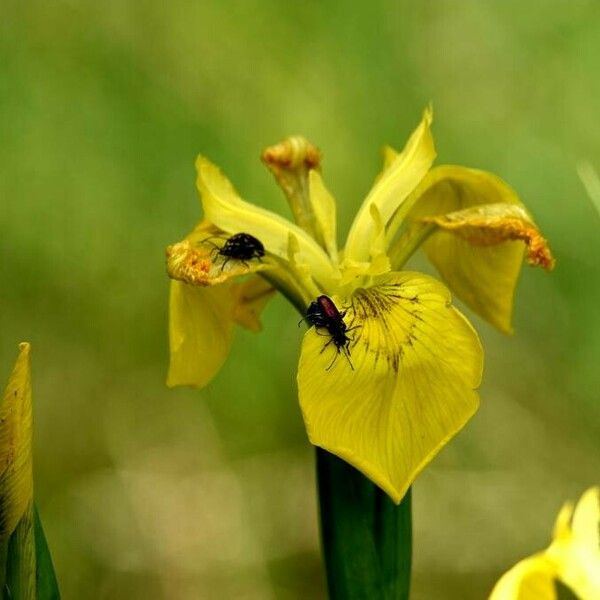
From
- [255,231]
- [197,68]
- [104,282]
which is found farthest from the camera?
[197,68]

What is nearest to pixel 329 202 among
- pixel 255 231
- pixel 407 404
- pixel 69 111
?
pixel 255 231

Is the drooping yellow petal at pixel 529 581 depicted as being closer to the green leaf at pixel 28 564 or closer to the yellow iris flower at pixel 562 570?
the yellow iris flower at pixel 562 570

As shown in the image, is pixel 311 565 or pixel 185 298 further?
pixel 311 565

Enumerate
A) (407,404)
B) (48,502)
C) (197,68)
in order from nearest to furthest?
(407,404) → (48,502) → (197,68)

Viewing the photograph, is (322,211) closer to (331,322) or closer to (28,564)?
(331,322)

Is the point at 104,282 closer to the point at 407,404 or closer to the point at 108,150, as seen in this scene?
the point at 108,150

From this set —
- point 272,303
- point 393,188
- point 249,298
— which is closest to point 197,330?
point 249,298

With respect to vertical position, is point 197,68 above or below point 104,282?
above
